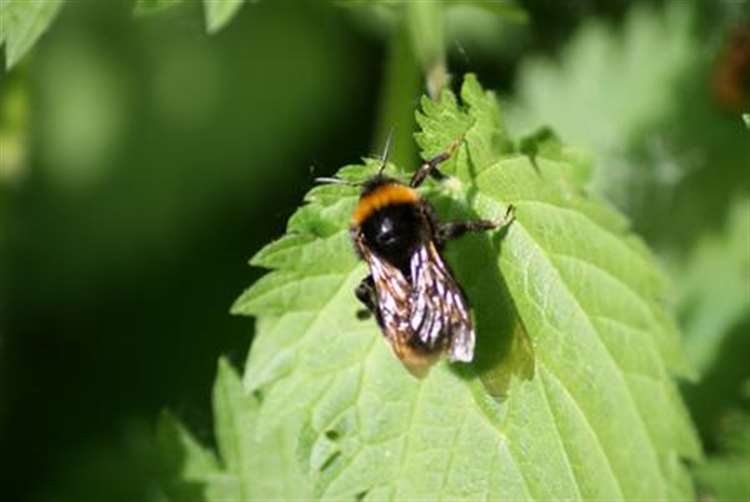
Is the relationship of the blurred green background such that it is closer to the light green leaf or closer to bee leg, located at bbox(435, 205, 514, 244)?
the light green leaf

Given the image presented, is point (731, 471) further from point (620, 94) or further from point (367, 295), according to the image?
point (620, 94)

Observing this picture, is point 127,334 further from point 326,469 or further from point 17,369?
point 326,469

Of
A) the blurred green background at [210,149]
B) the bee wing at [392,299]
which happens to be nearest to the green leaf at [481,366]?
the bee wing at [392,299]

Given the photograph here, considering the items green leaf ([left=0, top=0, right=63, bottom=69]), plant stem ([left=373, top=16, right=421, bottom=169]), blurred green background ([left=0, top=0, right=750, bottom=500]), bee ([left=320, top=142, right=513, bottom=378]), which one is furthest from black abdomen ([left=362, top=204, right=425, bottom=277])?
blurred green background ([left=0, top=0, right=750, bottom=500])

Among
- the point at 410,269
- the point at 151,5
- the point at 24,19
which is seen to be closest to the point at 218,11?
the point at 151,5


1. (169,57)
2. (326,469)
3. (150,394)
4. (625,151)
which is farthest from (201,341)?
(326,469)

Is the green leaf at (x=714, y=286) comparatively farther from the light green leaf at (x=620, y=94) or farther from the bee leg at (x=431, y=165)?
the bee leg at (x=431, y=165)
